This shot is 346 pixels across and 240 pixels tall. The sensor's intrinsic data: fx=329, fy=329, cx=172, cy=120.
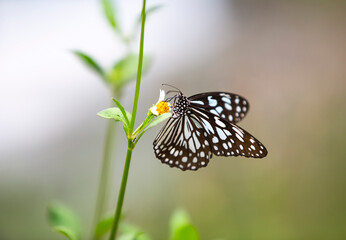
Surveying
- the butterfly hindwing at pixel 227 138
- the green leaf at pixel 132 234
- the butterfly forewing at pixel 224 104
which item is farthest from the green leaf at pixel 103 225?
the butterfly forewing at pixel 224 104

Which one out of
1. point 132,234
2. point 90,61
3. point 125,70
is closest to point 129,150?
point 132,234

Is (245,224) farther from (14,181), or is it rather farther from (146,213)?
(14,181)

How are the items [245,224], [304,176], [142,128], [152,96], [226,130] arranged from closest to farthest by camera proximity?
[142,128] → [226,130] → [245,224] → [304,176] → [152,96]

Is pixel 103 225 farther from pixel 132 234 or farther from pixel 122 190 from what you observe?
pixel 122 190

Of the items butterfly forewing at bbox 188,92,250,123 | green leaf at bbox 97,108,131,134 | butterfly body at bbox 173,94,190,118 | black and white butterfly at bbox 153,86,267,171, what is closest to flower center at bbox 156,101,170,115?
green leaf at bbox 97,108,131,134

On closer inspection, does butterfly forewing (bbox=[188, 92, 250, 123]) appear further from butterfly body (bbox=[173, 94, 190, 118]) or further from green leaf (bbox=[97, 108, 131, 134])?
green leaf (bbox=[97, 108, 131, 134])

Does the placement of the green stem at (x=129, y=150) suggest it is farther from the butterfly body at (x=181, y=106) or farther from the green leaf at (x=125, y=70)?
the butterfly body at (x=181, y=106)

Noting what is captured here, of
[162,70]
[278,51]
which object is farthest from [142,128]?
[278,51]
